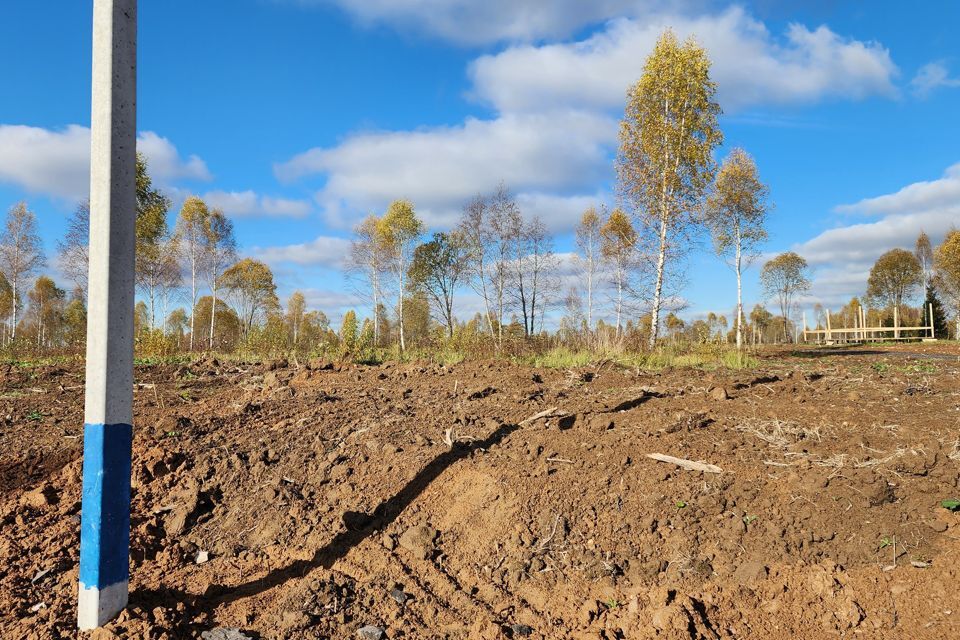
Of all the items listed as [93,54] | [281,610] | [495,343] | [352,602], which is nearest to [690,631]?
[352,602]

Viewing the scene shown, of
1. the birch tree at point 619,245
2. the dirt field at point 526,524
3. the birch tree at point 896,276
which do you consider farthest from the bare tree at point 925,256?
the dirt field at point 526,524

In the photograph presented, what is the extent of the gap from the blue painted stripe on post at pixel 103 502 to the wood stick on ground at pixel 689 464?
10.6 feet

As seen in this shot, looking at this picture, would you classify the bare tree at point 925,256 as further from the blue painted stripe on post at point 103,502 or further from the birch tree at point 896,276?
the blue painted stripe on post at point 103,502

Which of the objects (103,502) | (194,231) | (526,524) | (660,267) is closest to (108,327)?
(103,502)

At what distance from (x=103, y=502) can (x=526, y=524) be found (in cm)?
230

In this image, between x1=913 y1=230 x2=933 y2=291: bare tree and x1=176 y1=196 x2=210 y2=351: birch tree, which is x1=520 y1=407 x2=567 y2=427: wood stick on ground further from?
x1=913 y1=230 x2=933 y2=291: bare tree

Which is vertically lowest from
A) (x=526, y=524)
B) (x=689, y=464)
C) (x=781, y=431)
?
(x=526, y=524)

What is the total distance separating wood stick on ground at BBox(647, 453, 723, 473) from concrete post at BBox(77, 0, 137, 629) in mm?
3250

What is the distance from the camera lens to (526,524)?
3602 mm

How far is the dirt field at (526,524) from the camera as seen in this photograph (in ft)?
9.53

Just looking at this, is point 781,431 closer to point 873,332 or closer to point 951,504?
point 951,504

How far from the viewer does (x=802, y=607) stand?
9.36 feet

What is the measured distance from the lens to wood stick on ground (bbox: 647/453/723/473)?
12.6ft

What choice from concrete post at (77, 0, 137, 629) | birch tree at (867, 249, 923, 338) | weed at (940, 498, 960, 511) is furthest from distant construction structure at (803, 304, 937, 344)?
concrete post at (77, 0, 137, 629)
